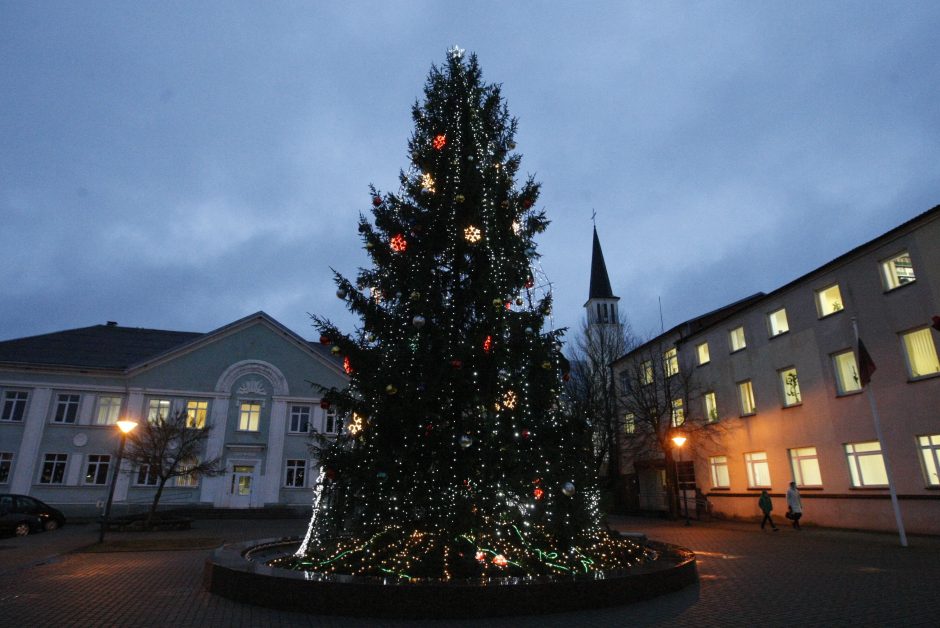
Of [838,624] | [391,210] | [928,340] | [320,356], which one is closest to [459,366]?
[391,210]

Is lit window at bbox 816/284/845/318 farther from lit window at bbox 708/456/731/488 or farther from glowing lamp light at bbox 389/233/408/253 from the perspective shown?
glowing lamp light at bbox 389/233/408/253

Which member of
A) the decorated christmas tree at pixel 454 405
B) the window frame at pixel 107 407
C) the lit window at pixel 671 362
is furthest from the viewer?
the lit window at pixel 671 362

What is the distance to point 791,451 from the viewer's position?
897 inches

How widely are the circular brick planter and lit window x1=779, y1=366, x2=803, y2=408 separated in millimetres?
17677

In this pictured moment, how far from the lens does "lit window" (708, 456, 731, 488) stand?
26922mm

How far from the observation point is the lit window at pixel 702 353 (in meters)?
29.1

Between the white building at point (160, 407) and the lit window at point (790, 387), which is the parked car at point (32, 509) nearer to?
the white building at point (160, 407)

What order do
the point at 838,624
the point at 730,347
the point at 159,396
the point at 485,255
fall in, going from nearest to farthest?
the point at 838,624 < the point at 485,255 < the point at 730,347 < the point at 159,396

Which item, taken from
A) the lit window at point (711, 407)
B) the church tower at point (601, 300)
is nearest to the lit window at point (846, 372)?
the lit window at point (711, 407)

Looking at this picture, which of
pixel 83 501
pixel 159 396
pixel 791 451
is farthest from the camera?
pixel 159 396

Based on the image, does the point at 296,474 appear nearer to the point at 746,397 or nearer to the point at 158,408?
the point at 158,408

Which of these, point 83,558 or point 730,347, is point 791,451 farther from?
point 83,558

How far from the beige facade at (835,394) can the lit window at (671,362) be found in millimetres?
2451

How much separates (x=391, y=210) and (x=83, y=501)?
2980cm
